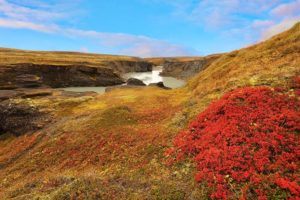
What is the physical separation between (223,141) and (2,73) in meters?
Answer: 81.1

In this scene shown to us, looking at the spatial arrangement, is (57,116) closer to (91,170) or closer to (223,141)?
(91,170)

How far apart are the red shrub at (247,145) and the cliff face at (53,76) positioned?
2846 inches

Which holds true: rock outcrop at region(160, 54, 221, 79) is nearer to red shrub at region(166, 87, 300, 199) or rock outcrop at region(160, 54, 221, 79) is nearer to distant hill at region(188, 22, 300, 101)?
distant hill at region(188, 22, 300, 101)

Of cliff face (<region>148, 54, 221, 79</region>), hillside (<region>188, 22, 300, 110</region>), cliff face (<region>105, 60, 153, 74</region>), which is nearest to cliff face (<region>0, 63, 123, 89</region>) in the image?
cliff face (<region>148, 54, 221, 79</region>)

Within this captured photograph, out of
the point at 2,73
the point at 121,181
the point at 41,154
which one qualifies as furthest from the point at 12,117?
the point at 2,73

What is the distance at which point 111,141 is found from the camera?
101ft

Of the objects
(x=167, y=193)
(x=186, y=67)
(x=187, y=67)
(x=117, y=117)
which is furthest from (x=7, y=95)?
(x=186, y=67)

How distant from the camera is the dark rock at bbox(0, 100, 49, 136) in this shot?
42812mm

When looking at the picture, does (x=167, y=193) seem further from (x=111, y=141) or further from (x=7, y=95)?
(x=7, y=95)

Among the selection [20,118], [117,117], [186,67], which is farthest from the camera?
[186,67]

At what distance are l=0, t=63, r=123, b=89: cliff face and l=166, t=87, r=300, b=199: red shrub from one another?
7230cm

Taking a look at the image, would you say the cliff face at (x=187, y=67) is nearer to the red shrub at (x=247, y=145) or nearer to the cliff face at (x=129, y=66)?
the cliff face at (x=129, y=66)

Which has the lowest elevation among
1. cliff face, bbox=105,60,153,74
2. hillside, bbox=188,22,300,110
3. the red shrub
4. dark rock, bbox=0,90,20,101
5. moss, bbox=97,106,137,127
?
cliff face, bbox=105,60,153,74

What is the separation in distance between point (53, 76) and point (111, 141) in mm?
73803
